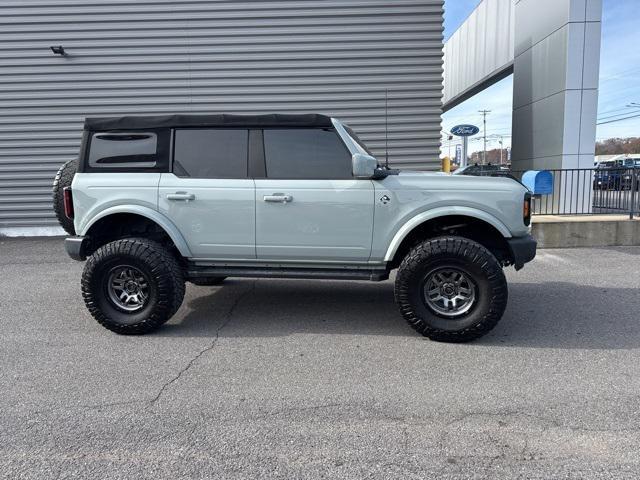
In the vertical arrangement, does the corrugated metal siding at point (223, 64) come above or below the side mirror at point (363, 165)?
above

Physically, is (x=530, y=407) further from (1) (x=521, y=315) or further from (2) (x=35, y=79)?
(2) (x=35, y=79)

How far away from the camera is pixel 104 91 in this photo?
10227 mm

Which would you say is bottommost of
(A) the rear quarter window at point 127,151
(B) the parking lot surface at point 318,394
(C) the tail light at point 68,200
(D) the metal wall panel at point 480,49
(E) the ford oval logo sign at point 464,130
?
(B) the parking lot surface at point 318,394

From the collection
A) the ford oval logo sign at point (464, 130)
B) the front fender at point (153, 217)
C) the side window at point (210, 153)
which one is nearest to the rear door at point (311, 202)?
the side window at point (210, 153)

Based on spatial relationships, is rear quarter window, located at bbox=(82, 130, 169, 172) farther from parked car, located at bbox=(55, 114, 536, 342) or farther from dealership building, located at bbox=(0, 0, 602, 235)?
dealership building, located at bbox=(0, 0, 602, 235)

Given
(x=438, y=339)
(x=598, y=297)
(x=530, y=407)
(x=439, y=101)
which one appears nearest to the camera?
(x=530, y=407)

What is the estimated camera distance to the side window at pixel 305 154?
14.7 feet

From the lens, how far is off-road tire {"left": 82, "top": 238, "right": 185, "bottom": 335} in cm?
444

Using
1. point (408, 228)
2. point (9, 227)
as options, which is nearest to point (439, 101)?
point (408, 228)

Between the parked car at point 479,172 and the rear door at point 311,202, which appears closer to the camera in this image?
the rear door at point 311,202

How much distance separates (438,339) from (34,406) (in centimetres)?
325

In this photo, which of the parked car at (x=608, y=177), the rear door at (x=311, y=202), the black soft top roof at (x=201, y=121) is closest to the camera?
the rear door at (x=311, y=202)

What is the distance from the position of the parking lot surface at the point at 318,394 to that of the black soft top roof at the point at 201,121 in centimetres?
204

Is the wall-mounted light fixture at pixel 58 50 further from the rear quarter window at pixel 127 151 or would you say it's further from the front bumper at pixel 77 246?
the front bumper at pixel 77 246
